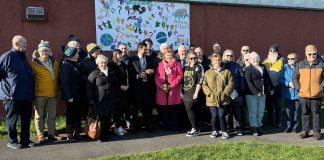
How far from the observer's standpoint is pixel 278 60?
868cm

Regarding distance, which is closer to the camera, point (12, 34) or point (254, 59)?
point (254, 59)

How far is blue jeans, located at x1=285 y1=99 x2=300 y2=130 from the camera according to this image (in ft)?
26.6

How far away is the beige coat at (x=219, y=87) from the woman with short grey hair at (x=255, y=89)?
1.72 ft

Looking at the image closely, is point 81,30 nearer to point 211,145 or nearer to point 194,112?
point 194,112

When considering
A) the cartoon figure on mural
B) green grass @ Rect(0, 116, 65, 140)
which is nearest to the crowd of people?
green grass @ Rect(0, 116, 65, 140)

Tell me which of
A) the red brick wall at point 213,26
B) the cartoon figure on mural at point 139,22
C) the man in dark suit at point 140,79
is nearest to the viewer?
the man in dark suit at point 140,79

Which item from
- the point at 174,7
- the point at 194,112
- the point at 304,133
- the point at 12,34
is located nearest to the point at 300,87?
the point at 304,133

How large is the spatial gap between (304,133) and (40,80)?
5.21m

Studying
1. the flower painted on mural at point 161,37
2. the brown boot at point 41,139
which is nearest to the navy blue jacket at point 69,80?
the brown boot at point 41,139

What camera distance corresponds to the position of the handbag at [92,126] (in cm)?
720

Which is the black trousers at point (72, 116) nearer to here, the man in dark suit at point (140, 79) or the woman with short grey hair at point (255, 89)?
the man in dark suit at point (140, 79)

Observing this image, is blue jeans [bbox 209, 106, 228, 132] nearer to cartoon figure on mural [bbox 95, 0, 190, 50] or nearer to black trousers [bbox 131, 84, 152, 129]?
black trousers [bbox 131, 84, 152, 129]

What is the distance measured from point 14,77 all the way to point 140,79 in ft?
8.20

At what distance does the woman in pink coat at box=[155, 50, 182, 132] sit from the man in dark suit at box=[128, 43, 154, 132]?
0.79ft
